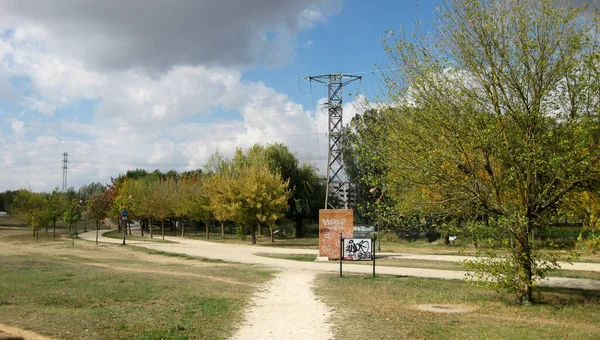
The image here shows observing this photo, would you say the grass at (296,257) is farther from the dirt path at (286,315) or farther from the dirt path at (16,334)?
the dirt path at (16,334)

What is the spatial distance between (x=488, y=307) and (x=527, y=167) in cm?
333

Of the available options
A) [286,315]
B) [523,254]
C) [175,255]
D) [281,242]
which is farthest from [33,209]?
[523,254]

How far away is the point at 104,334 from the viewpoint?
27.3 feet

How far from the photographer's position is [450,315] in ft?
35.9

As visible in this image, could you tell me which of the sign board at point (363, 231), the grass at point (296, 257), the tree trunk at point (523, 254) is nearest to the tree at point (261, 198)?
the sign board at point (363, 231)

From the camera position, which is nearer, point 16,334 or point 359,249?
point 16,334

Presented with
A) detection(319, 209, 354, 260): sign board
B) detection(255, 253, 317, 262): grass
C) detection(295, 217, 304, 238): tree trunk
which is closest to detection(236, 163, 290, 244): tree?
detection(255, 253, 317, 262): grass

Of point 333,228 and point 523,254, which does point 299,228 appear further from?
point 523,254

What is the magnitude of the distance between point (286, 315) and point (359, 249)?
9400mm

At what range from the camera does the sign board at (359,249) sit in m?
19.9

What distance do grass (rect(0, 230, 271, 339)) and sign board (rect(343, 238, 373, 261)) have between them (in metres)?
3.42

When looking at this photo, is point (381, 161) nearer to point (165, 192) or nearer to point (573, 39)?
point (573, 39)

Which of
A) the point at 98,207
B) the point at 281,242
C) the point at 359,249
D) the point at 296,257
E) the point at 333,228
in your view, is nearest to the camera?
the point at 359,249

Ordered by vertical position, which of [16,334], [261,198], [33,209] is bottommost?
[16,334]
